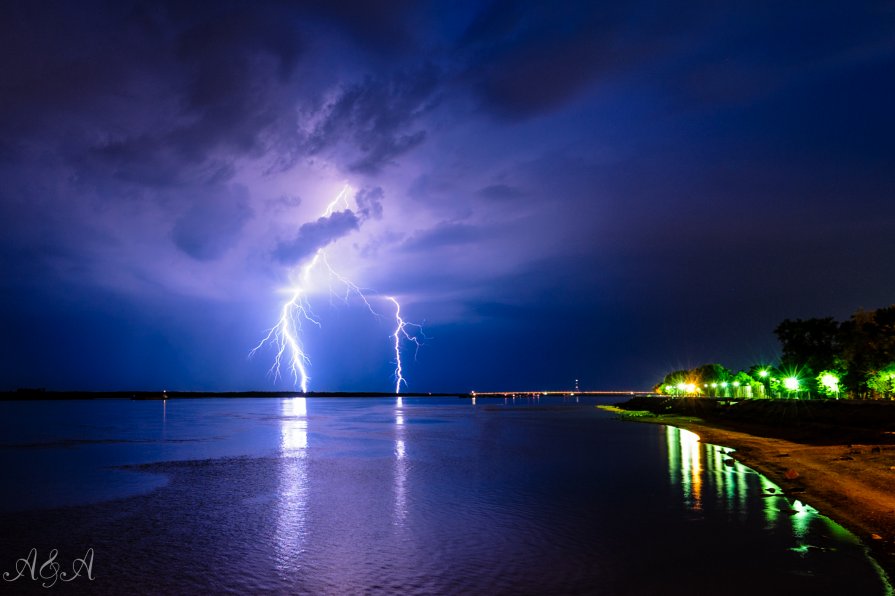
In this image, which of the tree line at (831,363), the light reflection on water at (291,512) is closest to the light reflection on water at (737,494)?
the light reflection on water at (291,512)

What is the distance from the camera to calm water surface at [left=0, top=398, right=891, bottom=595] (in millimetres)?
12070

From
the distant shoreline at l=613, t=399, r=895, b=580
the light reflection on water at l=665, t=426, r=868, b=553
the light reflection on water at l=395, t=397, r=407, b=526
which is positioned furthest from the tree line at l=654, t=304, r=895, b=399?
the light reflection on water at l=395, t=397, r=407, b=526

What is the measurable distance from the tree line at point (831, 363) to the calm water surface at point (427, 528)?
3009cm

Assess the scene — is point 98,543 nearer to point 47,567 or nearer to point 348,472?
point 47,567

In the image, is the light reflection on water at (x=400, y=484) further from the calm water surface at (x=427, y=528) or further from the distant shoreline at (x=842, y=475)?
the distant shoreline at (x=842, y=475)

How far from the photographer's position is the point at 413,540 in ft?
51.3

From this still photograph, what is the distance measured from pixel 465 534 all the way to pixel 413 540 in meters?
1.47

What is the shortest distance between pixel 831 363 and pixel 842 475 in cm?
6171

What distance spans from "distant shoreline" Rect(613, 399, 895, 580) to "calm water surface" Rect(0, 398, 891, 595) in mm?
582

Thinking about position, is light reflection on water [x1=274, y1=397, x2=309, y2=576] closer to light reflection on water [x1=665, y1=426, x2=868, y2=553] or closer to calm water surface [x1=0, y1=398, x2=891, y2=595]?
calm water surface [x1=0, y1=398, x2=891, y2=595]

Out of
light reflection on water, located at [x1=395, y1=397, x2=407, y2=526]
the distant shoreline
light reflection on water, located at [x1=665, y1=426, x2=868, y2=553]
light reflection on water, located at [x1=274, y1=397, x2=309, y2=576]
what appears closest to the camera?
light reflection on water, located at [x1=274, y1=397, x2=309, y2=576]

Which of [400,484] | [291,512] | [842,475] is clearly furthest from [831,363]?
[291,512]

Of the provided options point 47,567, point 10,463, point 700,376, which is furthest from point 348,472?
point 700,376

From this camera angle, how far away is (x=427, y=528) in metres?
17.0
